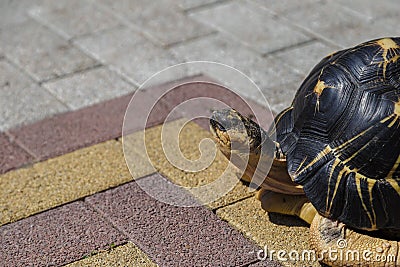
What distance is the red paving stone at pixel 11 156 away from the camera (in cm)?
460

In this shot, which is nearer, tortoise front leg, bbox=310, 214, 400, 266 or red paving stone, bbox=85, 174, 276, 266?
tortoise front leg, bbox=310, 214, 400, 266

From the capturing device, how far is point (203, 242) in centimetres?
379

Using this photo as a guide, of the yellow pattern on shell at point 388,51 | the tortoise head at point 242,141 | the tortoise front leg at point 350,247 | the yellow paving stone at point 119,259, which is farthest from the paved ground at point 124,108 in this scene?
the yellow pattern on shell at point 388,51

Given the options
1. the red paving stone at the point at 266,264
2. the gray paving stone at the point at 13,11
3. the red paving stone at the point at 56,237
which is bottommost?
the gray paving stone at the point at 13,11

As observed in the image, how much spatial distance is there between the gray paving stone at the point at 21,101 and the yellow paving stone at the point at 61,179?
65cm

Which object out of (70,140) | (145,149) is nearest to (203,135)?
(145,149)

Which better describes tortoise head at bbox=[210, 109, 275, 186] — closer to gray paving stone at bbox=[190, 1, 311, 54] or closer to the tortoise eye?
the tortoise eye

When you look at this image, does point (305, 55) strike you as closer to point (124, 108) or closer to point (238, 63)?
point (238, 63)

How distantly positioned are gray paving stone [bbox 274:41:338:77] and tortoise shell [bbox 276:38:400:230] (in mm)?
1961

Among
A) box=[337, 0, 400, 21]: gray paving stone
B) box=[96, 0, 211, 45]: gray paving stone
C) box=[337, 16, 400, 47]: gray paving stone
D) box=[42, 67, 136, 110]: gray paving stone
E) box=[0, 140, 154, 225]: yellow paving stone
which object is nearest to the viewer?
box=[0, 140, 154, 225]: yellow paving stone

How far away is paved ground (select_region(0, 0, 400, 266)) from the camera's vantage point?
151 inches

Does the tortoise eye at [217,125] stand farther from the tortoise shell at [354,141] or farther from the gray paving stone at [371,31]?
the gray paving stone at [371,31]

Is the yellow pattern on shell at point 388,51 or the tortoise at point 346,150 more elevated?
the yellow pattern on shell at point 388,51

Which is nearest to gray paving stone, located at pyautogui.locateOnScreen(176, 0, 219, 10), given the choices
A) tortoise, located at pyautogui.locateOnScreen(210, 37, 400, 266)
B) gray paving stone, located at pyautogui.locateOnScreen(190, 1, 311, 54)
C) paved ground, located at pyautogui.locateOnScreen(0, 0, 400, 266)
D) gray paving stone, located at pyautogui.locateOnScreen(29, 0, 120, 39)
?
paved ground, located at pyautogui.locateOnScreen(0, 0, 400, 266)
